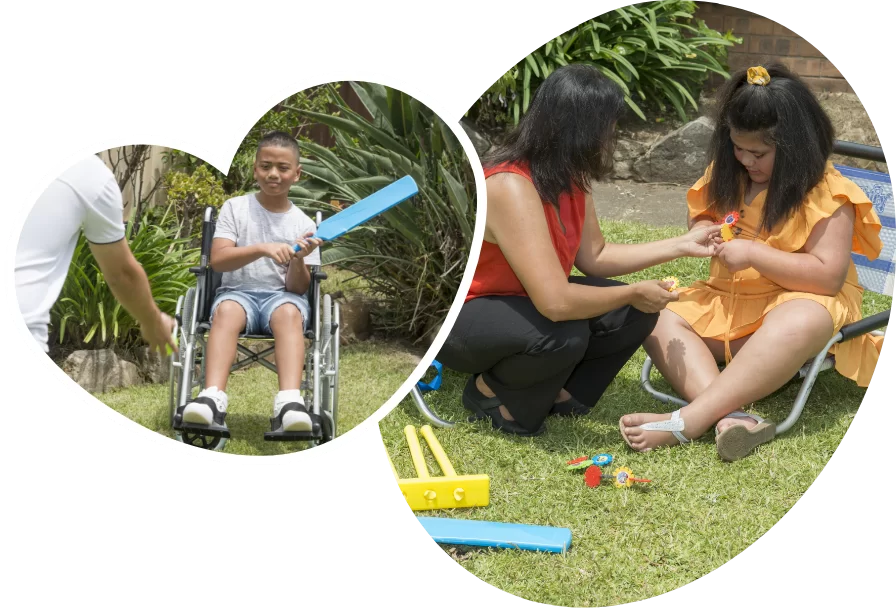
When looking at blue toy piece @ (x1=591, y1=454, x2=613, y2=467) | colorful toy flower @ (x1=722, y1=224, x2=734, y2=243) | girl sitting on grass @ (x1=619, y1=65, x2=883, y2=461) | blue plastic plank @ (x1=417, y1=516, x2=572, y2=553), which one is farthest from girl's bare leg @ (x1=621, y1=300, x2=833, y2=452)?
blue plastic plank @ (x1=417, y1=516, x2=572, y2=553)

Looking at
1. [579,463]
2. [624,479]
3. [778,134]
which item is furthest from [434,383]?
[778,134]

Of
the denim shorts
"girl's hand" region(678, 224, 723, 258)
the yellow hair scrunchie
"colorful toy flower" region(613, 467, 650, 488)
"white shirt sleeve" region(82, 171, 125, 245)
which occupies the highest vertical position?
the yellow hair scrunchie

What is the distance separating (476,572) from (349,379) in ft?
1.82

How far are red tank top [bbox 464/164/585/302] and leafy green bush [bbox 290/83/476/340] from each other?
0.29 m

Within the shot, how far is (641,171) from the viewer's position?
249 centimetres

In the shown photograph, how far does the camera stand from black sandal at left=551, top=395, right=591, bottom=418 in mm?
2512

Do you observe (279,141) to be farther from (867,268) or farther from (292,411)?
(867,268)

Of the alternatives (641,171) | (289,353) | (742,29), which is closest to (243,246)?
(289,353)

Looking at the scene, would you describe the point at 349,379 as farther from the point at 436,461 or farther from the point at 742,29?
the point at 742,29

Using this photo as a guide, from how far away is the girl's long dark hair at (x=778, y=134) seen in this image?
2.27m

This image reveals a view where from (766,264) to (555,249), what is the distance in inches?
21.9

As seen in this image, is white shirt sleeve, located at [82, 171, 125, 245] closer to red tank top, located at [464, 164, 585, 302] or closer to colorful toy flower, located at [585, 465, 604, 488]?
red tank top, located at [464, 164, 585, 302]

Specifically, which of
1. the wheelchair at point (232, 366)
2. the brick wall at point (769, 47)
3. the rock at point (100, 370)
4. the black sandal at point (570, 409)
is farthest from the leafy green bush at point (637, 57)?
the rock at point (100, 370)

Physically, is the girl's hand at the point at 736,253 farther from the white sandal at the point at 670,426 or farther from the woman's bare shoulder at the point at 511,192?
the woman's bare shoulder at the point at 511,192
